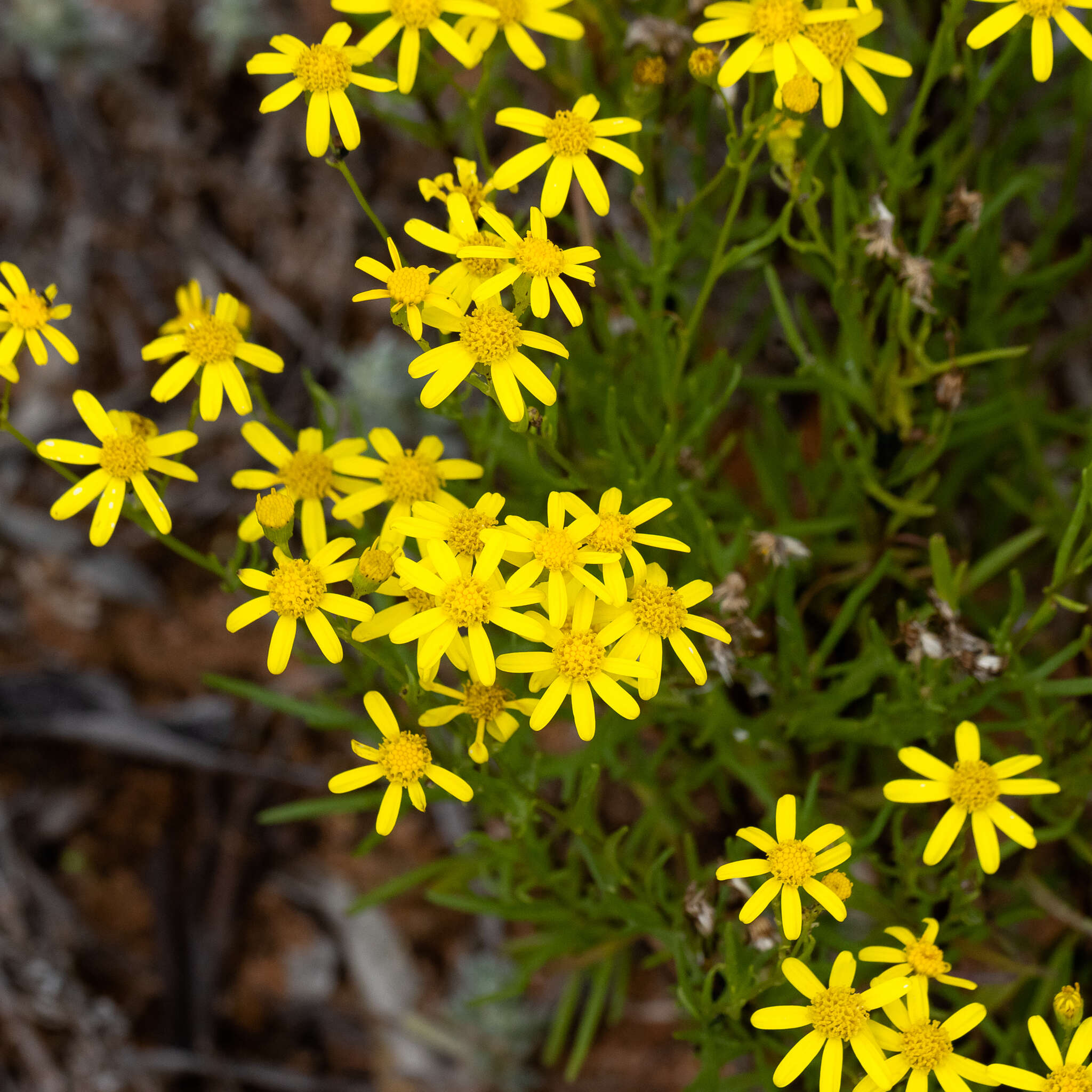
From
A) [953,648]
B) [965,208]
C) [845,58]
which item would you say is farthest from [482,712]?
[965,208]

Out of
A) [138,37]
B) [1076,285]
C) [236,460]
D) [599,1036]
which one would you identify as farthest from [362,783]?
[138,37]

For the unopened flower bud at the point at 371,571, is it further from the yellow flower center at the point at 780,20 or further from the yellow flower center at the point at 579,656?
the yellow flower center at the point at 780,20

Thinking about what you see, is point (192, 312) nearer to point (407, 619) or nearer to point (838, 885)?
point (407, 619)

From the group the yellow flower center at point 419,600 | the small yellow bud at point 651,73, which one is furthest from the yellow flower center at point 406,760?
the small yellow bud at point 651,73

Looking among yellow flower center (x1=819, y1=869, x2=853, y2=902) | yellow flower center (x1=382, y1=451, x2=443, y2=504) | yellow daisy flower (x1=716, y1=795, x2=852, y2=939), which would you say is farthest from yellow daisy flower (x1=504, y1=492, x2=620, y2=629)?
yellow flower center (x1=819, y1=869, x2=853, y2=902)

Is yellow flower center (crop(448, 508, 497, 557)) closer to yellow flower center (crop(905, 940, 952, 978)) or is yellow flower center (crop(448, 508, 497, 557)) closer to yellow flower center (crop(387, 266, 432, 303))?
yellow flower center (crop(387, 266, 432, 303))

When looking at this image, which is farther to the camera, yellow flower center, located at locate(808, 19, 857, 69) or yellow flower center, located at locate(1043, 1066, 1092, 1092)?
yellow flower center, located at locate(808, 19, 857, 69)

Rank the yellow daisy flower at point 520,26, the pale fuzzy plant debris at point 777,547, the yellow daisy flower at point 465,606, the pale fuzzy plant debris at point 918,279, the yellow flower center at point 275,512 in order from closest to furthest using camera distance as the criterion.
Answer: the yellow daisy flower at point 465,606, the yellow flower center at point 275,512, the yellow daisy flower at point 520,26, the pale fuzzy plant debris at point 918,279, the pale fuzzy plant debris at point 777,547
